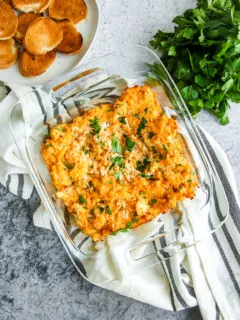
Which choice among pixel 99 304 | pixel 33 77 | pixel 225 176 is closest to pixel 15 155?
pixel 33 77

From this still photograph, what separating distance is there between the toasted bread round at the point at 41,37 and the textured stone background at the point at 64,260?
21 cm

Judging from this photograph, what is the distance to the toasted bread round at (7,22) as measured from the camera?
225 cm

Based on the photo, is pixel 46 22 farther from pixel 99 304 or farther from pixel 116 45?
pixel 99 304

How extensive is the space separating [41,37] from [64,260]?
3.11ft

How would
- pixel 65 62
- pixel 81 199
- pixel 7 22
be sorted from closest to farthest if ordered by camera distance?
pixel 81 199 → pixel 7 22 → pixel 65 62

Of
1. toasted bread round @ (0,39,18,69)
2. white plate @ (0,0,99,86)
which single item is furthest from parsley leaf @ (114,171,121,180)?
toasted bread round @ (0,39,18,69)

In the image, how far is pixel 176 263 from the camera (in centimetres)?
229

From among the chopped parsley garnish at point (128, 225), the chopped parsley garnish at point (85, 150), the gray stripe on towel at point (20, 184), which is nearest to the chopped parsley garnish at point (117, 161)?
the chopped parsley garnish at point (85, 150)

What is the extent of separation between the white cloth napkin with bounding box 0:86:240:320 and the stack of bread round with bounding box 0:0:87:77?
0.13 meters

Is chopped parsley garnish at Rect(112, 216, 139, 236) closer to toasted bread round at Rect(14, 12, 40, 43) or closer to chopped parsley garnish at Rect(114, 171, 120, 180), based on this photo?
chopped parsley garnish at Rect(114, 171, 120, 180)

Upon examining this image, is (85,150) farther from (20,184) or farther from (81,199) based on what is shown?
(20,184)

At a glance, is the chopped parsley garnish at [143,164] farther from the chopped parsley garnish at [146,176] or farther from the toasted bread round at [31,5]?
the toasted bread round at [31,5]

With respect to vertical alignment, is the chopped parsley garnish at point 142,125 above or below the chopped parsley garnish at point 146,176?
above

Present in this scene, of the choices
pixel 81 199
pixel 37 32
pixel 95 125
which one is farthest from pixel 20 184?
pixel 37 32
